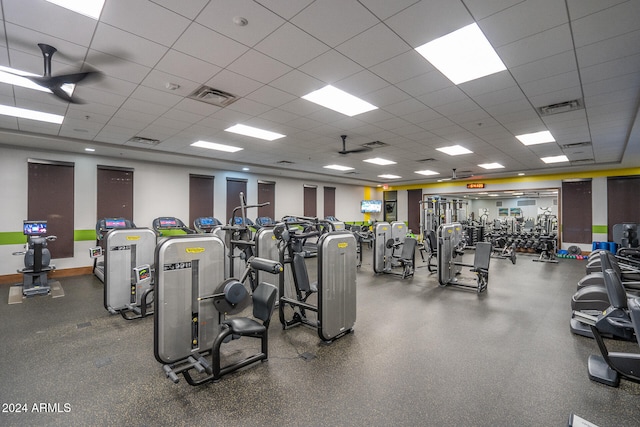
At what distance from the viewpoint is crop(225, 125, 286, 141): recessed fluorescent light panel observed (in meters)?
5.48

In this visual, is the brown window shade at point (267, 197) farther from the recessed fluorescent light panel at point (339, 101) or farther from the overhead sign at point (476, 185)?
the overhead sign at point (476, 185)

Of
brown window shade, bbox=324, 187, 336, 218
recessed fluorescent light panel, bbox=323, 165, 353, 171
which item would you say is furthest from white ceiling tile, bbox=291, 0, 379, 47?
brown window shade, bbox=324, 187, 336, 218

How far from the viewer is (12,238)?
21.2ft

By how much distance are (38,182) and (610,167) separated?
630 inches

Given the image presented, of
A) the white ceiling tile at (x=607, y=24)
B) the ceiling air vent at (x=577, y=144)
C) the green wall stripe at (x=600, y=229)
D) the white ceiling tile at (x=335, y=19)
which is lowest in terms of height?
the green wall stripe at (x=600, y=229)

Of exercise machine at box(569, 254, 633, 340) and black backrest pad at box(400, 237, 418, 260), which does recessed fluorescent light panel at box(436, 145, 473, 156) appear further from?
exercise machine at box(569, 254, 633, 340)

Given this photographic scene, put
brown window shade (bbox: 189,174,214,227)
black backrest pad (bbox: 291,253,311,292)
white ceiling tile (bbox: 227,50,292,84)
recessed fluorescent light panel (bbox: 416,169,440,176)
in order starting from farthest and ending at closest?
recessed fluorescent light panel (bbox: 416,169,440,176), brown window shade (bbox: 189,174,214,227), black backrest pad (bbox: 291,253,311,292), white ceiling tile (bbox: 227,50,292,84)

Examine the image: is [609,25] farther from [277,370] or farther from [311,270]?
[311,270]

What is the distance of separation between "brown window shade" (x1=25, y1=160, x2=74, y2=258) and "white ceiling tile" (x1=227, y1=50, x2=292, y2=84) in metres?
6.50

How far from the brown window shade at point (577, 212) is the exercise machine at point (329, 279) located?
1088cm

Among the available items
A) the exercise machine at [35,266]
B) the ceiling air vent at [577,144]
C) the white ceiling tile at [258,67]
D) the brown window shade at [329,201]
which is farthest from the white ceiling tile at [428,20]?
the brown window shade at [329,201]

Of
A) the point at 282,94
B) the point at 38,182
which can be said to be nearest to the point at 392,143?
the point at 282,94

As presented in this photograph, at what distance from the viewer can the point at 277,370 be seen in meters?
2.79

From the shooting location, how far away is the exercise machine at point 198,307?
257 centimetres
